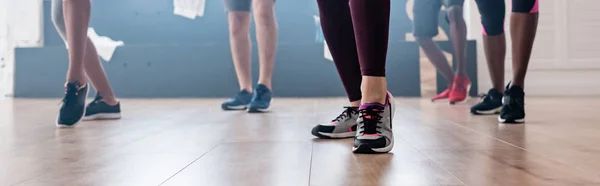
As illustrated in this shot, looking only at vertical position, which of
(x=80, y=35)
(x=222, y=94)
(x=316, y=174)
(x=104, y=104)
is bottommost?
(x=222, y=94)

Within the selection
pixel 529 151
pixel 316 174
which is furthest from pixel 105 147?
pixel 529 151

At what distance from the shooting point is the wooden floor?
2.51 ft

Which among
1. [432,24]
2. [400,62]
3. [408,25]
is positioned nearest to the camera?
[432,24]

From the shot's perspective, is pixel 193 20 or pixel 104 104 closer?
pixel 104 104

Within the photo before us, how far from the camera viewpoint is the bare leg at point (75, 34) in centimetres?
171

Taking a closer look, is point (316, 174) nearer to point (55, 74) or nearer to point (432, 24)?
point (432, 24)

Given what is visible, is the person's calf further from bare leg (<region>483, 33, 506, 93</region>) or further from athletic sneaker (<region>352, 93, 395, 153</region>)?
athletic sneaker (<region>352, 93, 395, 153</region>)

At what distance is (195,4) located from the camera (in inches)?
190

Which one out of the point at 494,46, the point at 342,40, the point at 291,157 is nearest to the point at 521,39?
the point at 494,46

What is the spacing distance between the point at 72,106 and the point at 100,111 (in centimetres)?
29

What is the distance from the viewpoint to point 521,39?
1653mm

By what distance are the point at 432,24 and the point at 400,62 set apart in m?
0.71

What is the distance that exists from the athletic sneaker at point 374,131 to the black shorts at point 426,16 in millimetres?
2246

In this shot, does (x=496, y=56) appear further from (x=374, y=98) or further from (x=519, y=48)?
(x=374, y=98)
